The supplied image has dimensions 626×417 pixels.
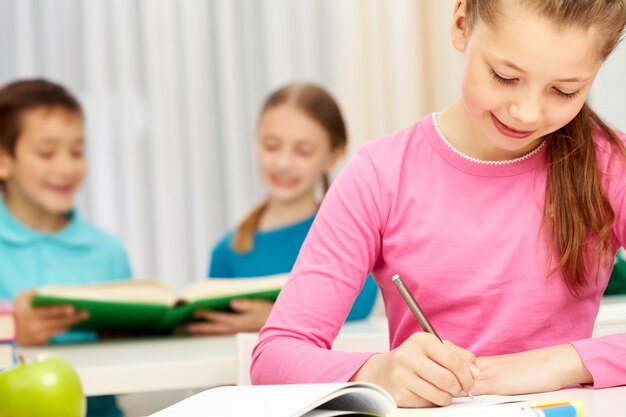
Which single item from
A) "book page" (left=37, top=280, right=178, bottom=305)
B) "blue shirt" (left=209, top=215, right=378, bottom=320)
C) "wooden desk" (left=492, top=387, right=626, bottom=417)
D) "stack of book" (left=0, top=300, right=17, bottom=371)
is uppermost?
"wooden desk" (left=492, top=387, right=626, bottom=417)

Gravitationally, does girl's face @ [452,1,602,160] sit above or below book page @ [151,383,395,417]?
above

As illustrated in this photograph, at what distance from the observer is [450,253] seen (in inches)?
43.1

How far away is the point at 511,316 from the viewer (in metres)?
1.08

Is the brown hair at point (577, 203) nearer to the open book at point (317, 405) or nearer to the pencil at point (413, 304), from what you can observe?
the pencil at point (413, 304)

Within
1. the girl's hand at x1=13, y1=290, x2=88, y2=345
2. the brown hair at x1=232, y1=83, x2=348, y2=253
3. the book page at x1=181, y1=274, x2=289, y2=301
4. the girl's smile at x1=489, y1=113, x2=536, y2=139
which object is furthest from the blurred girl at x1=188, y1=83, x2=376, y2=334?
the girl's smile at x1=489, y1=113, x2=536, y2=139

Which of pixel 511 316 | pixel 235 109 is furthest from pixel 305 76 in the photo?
pixel 511 316

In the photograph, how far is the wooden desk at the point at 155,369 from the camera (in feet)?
4.75

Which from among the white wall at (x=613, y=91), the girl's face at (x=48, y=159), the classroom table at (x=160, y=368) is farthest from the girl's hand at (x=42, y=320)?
the white wall at (x=613, y=91)

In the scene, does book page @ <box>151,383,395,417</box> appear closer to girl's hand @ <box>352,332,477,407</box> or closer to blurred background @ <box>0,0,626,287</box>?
girl's hand @ <box>352,332,477,407</box>

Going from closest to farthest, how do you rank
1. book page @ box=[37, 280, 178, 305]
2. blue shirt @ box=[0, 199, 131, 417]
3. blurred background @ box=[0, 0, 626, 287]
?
book page @ box=[37, 280, 178, 305] → blue shirt @ box=[0, 199, 131, 417] → blurred background @ box=[0, 0, 626, 287]

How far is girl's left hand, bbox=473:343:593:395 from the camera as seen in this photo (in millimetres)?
913

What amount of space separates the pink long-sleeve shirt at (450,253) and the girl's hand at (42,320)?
0.82 m

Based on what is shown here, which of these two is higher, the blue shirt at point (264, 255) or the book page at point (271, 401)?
the book page at point (271, 401)

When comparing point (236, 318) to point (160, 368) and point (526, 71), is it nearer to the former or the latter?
point (160, 368)
